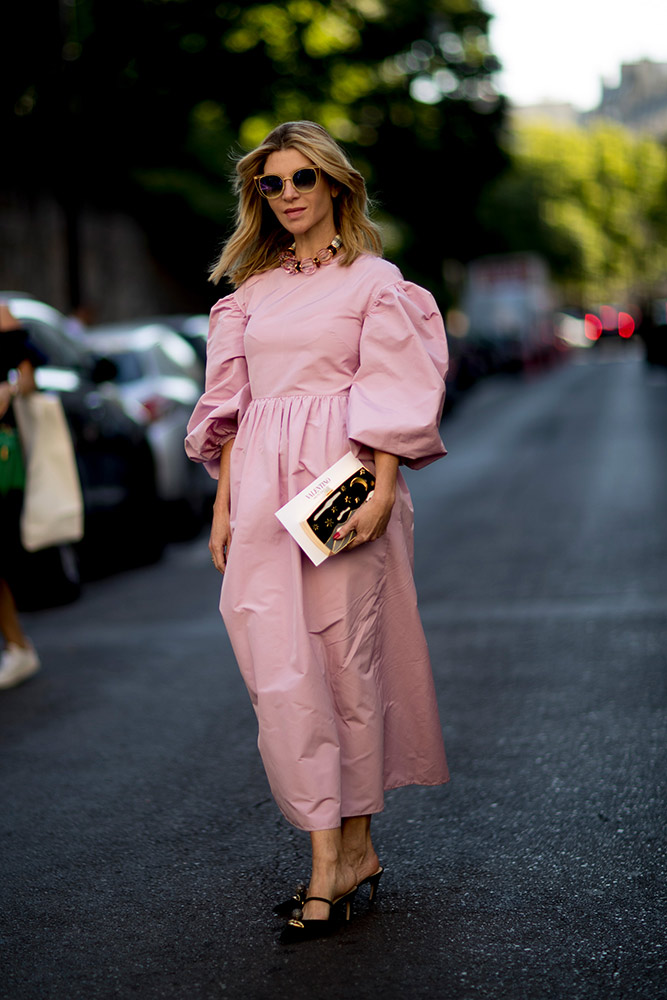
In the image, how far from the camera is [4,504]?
21.3ft

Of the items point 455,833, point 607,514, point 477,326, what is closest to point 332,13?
point 477,326

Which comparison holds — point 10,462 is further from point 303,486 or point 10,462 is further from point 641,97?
point 641,97

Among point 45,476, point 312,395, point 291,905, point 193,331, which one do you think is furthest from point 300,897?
point 193,331

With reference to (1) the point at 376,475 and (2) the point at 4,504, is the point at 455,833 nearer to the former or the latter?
(1) the point at 376,475

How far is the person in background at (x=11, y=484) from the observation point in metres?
6.37

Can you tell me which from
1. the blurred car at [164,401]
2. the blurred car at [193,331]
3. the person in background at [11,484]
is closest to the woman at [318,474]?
the person in background at [11,484]

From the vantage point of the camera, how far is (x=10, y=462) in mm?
6527

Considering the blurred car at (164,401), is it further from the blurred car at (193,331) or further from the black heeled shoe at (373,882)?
the black heeled shoe at (373,882)

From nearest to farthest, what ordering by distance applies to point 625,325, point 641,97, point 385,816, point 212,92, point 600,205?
point 385,816 < point 212,92 < point 625,325 < point 600,205 < point 641,97

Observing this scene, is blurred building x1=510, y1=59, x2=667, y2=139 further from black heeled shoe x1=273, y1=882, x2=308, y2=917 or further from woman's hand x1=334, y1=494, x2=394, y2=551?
black heeled shoe x1=273, y1=882, x2=308, y2=917

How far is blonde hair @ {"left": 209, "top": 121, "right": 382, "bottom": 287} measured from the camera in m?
3.57

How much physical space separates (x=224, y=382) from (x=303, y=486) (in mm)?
381

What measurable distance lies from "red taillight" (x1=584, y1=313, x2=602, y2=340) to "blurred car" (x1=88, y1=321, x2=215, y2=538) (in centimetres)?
5851

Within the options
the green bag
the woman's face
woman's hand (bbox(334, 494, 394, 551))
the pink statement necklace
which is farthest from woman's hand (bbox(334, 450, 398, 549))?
the green bag
